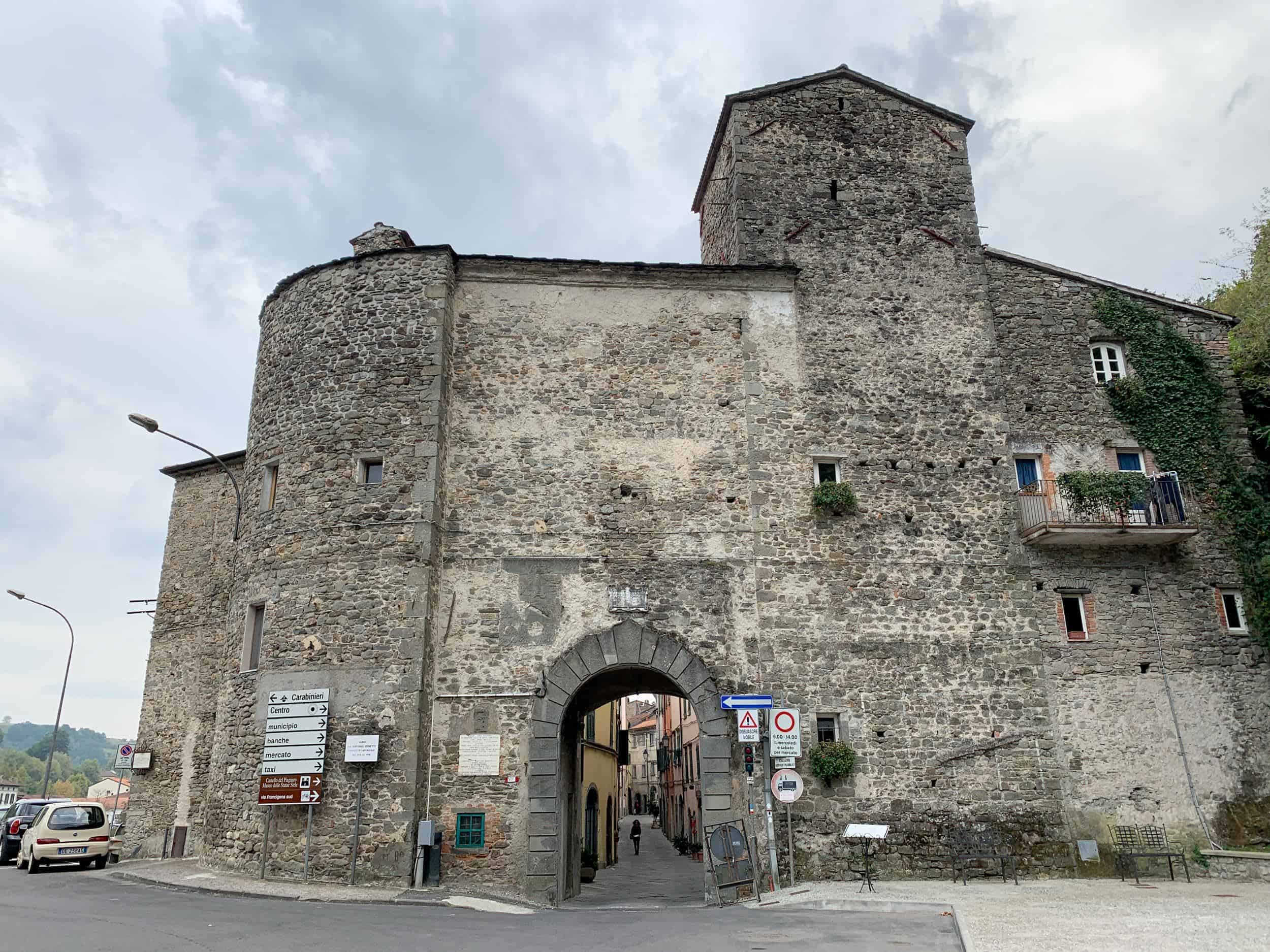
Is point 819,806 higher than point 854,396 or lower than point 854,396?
lower

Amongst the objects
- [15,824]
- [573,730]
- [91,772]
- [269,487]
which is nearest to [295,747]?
[573,730]

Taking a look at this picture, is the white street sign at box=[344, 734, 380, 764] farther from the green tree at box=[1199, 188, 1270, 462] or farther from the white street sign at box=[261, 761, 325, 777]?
the green tree at box=[1199, 188, 1270, 462]

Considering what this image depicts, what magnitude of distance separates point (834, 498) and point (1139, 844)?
7310 mm

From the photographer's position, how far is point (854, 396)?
54.9 ft

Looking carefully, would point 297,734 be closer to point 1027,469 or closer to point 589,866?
point 589,866

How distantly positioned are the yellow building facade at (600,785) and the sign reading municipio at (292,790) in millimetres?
8297

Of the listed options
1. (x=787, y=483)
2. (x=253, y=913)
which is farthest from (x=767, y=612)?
(x=253, y=913)

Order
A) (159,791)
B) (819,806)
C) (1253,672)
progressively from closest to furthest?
(819,806), (1253,672), (159,791)

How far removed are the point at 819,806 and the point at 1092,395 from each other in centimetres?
936

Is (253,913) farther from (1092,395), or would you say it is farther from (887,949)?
(1092,395)

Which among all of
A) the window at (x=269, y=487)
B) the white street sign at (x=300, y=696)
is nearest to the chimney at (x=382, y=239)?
the window at (x=269, y=487)

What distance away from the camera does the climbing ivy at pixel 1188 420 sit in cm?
1686

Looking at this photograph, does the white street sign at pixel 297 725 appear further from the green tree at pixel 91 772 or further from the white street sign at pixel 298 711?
the green tree at pixel 91 772

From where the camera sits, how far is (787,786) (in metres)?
13.7
